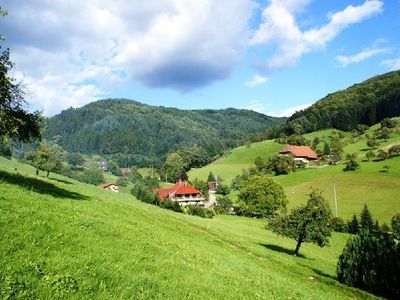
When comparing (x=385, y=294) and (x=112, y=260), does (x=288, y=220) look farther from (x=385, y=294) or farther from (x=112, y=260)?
(x=112, y=260)

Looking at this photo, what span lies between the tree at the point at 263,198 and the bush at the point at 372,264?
239 feet

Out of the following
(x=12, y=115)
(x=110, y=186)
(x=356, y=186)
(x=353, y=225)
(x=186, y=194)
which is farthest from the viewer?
(x=110, y=186)

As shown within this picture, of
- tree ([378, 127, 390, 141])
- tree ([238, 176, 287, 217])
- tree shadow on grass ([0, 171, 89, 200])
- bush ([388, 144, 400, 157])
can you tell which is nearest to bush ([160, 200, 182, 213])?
tree ([238, 176, 287, 217])

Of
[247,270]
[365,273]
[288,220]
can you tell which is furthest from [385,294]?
[288,220]

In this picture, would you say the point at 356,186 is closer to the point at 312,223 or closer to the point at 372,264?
the point at 312,223

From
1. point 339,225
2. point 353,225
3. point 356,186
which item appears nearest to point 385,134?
point 356,186

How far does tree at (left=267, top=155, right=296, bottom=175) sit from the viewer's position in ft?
567

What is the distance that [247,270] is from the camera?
2350cm

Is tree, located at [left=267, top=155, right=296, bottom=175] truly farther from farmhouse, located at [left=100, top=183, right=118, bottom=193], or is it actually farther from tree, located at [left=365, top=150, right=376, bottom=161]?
farmhouse, located at [left=100, top=183, right=118, bottom=193]

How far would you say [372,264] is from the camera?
33.2m

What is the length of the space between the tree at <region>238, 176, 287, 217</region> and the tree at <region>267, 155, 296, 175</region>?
2391 inches

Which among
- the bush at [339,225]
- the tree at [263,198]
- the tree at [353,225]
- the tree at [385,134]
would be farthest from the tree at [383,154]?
the tree at [353,225]

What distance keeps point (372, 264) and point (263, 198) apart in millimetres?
Answer: 75848

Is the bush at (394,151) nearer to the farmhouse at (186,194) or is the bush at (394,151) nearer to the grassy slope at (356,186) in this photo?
the grassy slope at (356,186)
